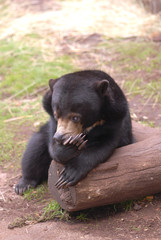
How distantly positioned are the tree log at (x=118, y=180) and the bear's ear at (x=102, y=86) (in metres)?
0.67

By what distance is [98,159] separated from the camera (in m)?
3.66

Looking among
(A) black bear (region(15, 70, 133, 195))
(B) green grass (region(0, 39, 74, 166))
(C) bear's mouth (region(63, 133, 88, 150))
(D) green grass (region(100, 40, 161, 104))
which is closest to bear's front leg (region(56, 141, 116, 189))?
(A) black bear (region(15, 70, 133, 195))

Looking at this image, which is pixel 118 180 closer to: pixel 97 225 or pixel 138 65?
pixel 97 225

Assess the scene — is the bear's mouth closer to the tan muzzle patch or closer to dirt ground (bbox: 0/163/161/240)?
the tan muzzle patch

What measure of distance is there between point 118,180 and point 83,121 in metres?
0.69

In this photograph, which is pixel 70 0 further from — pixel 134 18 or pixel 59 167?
pixel 59 167

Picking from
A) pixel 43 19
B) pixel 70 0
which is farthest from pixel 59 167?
pixel 70 0

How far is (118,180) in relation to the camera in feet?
12.1

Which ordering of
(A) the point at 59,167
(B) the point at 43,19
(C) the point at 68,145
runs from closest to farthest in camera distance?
(C) the point at 68,145, (A) the point at 59,167, (B) the point at 43,19

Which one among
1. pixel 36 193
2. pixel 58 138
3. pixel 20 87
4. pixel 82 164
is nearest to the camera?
pixel 58 138

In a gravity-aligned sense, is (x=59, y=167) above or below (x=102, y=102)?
below

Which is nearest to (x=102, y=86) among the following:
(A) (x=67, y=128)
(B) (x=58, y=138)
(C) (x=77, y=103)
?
(C) (x=77, y=103)

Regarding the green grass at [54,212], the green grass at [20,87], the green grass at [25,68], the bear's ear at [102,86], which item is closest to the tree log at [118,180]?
the green grass at [54,212]

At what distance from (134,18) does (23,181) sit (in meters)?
7.64
